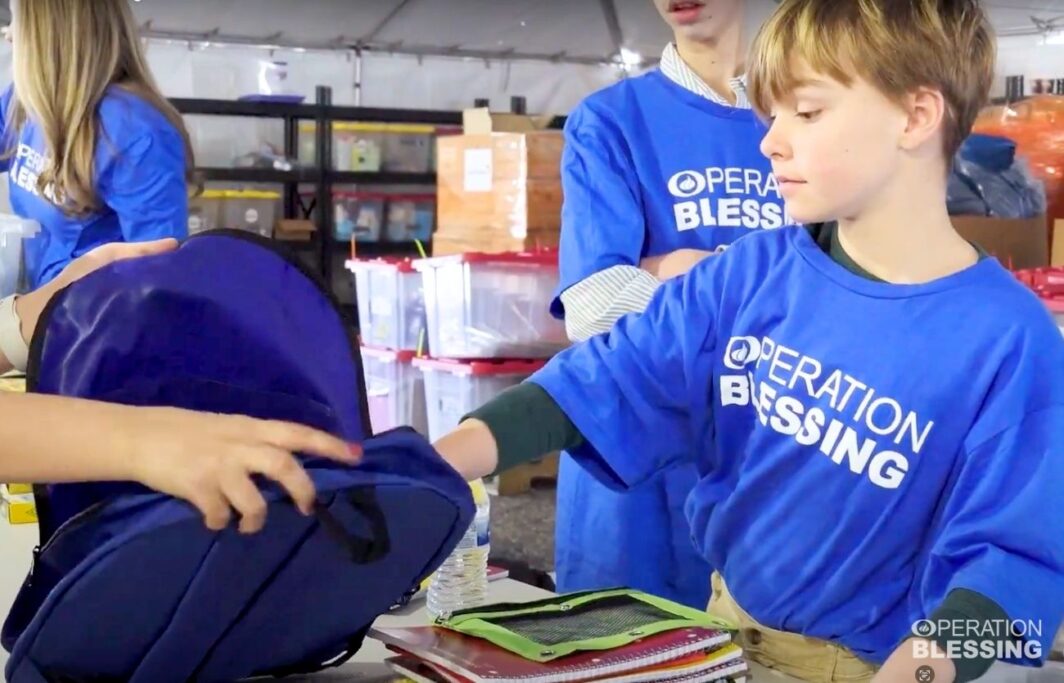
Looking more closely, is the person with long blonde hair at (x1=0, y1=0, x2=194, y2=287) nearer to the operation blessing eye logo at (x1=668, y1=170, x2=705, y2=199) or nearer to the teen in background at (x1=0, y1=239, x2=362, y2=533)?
the operation blessing eye logo at (x1=668, y1=170, x2=705, y2=199)

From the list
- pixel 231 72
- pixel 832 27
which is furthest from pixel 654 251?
pixel 231 72

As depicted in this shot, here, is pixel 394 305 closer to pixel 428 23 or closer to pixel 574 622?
pixel 428 23

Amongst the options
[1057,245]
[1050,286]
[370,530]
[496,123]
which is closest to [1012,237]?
[1057,245]

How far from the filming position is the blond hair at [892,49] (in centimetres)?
115

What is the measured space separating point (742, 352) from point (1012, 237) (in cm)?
216

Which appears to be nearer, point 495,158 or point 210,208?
point 495,158

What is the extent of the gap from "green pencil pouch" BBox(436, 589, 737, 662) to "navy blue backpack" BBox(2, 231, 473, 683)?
0.31 ft

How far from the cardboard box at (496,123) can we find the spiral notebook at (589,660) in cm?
419

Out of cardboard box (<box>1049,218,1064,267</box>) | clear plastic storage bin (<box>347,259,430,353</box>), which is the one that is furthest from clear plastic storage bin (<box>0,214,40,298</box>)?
cardboard box (<box>1049,218,1064,267</box>)

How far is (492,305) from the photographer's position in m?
4.34

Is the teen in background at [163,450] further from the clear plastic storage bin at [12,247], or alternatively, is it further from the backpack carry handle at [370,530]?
the clear plastic storage bin at [12,247]

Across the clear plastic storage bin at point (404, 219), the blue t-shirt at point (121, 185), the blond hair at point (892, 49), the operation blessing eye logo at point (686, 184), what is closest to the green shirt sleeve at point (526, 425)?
the blond hair at point (892, 49)

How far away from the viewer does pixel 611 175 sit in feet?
5.45

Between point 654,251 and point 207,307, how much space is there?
31.5 inches
